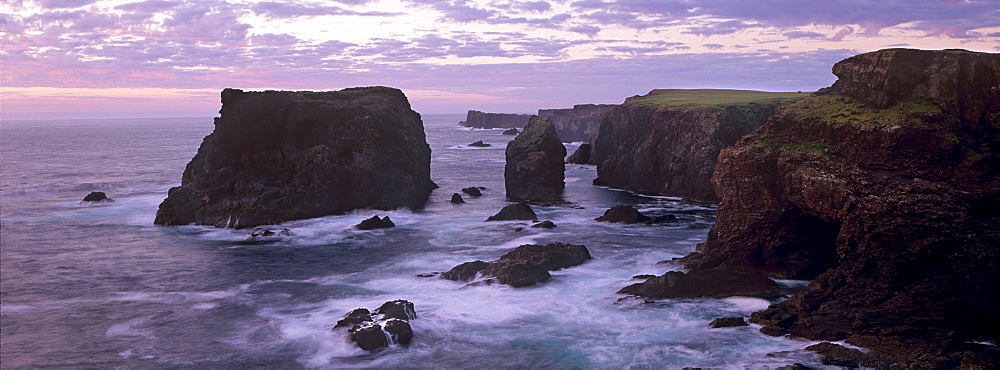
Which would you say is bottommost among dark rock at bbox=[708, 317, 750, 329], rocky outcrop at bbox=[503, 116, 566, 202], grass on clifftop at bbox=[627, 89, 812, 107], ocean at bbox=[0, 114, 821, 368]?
ocean at bbox=[0, 114, 821, 368]

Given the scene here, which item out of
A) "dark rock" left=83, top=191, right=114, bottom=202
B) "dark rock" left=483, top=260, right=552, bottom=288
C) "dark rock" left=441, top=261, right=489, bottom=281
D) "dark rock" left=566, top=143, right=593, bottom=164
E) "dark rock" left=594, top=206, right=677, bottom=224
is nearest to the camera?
"dark rock" left=483, top=260, right=552, bottom=288

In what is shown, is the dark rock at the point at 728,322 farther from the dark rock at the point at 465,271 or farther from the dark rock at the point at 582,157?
the dark rock at the point at 582,157

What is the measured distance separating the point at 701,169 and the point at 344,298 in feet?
136

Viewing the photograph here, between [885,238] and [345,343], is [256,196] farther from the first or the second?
[885,238]

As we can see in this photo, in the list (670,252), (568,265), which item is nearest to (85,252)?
(568,265)

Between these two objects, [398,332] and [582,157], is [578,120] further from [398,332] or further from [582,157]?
[398,332]

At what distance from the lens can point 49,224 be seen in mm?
52969

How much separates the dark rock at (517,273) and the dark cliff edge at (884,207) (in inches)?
314

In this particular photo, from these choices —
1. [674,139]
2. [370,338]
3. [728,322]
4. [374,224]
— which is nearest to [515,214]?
[374,224]

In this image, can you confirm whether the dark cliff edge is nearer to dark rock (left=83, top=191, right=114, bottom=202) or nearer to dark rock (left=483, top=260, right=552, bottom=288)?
dark rock (left=483, top=260, right=552, bottom=288)

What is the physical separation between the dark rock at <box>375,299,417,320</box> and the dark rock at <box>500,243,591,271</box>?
8.58 m

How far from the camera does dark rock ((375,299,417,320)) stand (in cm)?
2725

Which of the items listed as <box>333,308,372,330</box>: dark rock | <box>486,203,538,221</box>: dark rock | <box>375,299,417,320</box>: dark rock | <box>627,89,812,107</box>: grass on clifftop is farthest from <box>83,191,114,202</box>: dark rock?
<box>627,89,812,107</box>: grass on clifftop

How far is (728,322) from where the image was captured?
26.1 meters
